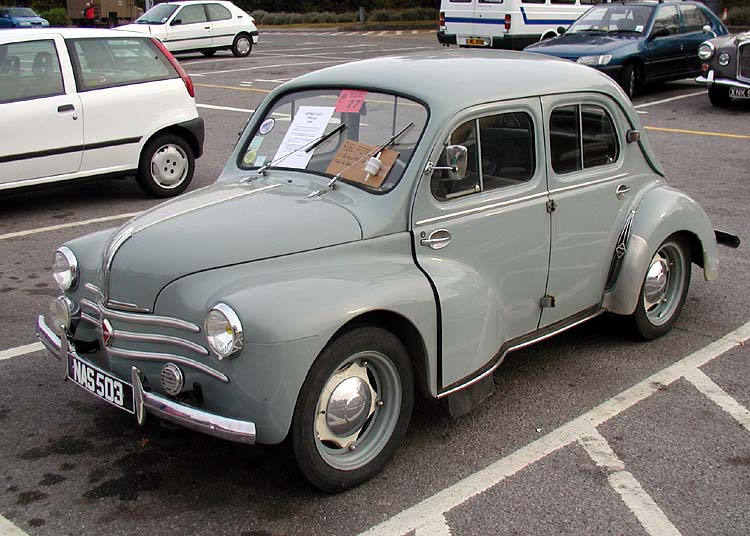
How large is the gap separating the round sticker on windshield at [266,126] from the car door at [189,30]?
19.4 meters

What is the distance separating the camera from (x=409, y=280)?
3.76m

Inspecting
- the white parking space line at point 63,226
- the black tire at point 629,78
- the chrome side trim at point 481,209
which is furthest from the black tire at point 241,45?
the chrome side trim at point 481,209

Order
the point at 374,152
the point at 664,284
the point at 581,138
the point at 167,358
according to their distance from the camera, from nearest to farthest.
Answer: the point at 167,358 → the point at 374,152 → the point at 581,138 → the point at 664,284

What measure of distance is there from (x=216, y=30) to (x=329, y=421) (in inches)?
859

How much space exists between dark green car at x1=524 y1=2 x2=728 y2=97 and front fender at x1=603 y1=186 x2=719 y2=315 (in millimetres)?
9508

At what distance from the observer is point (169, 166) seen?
29.2 feet

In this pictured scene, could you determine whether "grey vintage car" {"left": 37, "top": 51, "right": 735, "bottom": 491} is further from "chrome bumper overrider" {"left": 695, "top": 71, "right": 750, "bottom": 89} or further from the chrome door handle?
"chrome bumper overrider" {"left": 695, "top": 71, "right": 750, "bottom": 89}

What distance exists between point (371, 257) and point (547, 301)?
1204 millimetres

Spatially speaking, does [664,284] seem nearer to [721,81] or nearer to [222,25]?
[721,81]

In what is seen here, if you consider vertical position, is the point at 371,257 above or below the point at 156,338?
above

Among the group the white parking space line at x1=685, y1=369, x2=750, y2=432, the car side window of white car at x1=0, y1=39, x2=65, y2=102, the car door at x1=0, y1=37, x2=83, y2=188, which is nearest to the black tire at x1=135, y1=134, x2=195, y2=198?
the car door at x1=0, y1=37, x2=83, y2=188

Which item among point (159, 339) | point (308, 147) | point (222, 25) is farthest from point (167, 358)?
point (222, 25)

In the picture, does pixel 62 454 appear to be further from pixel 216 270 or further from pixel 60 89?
pixel 60 89

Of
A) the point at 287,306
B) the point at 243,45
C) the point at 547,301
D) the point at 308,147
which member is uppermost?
→ the point at 308,147
